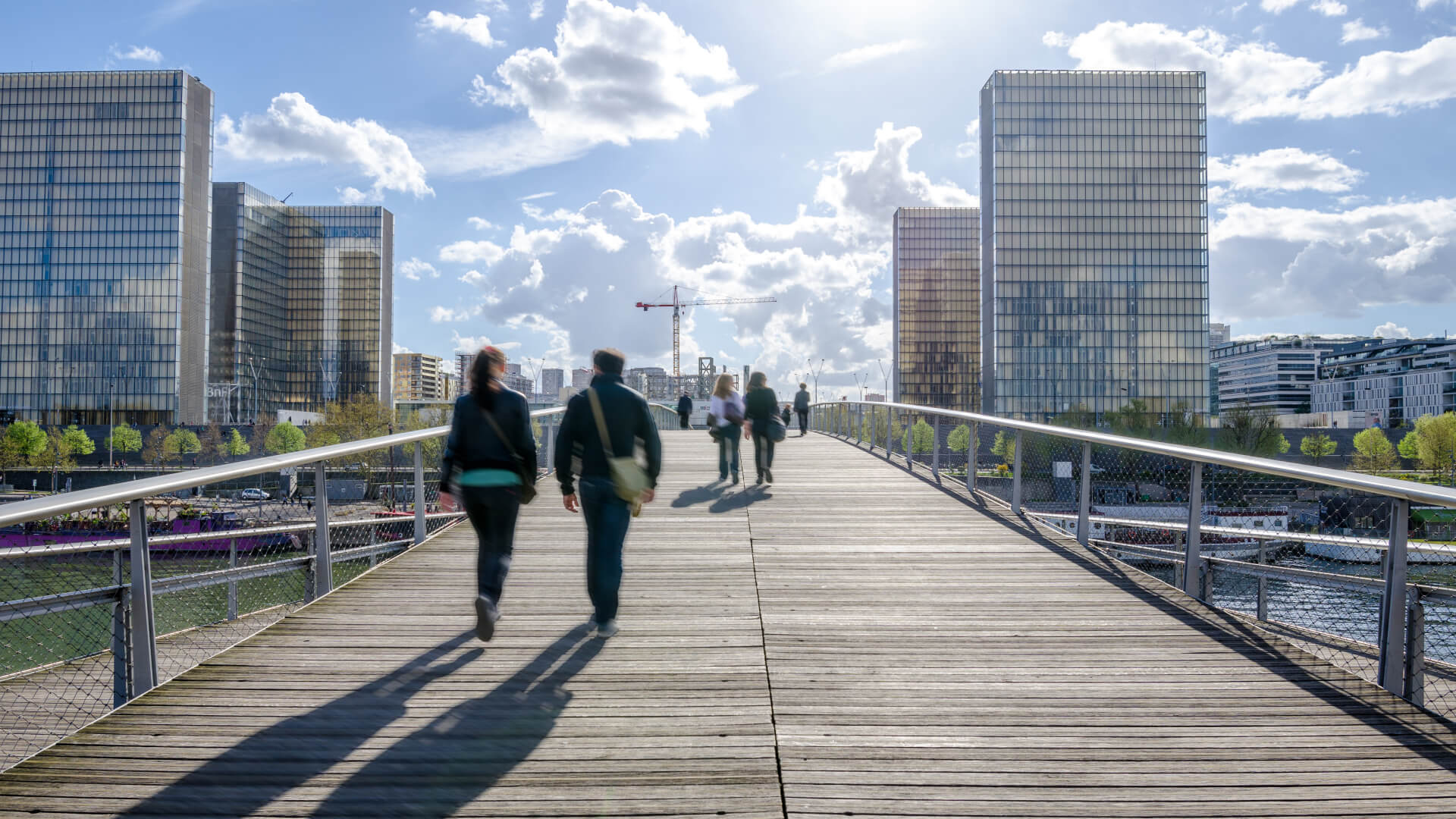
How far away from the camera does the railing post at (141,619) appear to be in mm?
3820

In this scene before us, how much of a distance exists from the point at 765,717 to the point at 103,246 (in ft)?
364

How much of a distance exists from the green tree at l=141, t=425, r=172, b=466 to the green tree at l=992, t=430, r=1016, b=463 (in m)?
77.0

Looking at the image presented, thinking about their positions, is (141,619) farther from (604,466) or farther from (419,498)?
(419,498)

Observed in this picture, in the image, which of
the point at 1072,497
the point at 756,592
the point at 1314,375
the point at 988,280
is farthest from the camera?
the point at 1314,375

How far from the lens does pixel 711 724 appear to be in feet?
11.0

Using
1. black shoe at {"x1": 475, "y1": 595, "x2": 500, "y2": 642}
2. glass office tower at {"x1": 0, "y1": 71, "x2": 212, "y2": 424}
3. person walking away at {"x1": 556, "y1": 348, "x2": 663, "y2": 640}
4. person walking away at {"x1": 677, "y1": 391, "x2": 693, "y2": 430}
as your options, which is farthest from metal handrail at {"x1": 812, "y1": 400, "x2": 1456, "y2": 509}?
glass office tower at {"x1": 0, "y1": 71, "x2": 212, "y2": 424}

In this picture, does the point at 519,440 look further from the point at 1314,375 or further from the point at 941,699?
the point at 1314,375

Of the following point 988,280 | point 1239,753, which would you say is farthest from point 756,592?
point 988,280

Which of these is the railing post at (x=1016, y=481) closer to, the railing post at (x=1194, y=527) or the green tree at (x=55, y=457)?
the railing post at (x=1194, y=527)

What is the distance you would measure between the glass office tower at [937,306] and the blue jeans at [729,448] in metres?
117

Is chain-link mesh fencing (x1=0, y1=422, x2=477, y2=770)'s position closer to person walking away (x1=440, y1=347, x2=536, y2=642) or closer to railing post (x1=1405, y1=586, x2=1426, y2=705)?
person walking away (x1=440, y1=347, x2=536, y2=642)

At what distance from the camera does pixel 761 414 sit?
1097 cm

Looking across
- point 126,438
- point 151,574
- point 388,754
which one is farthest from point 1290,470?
point 126,438

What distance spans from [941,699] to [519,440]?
2525 millimetres
